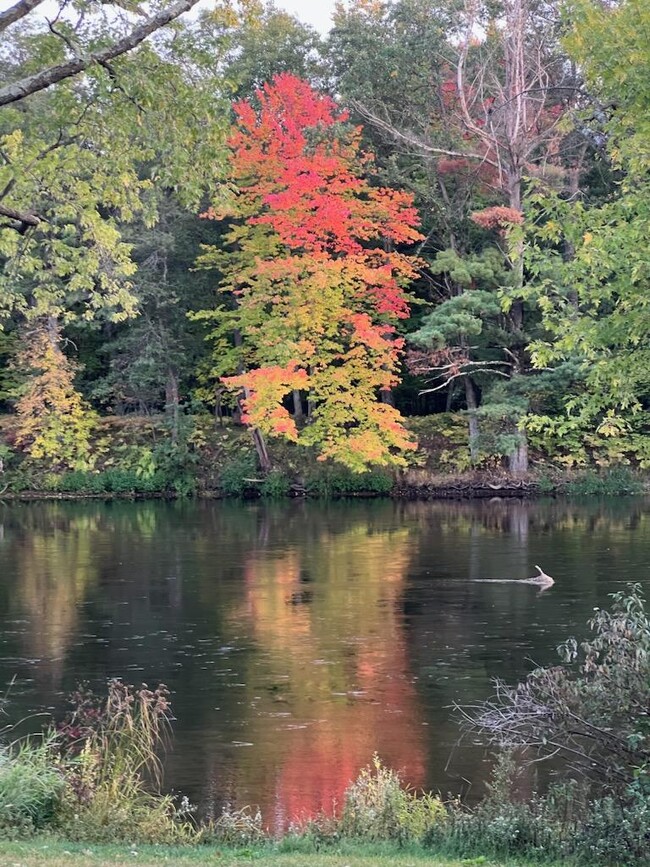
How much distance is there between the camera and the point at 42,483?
39719 mm

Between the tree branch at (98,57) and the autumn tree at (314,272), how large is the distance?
2507 cm

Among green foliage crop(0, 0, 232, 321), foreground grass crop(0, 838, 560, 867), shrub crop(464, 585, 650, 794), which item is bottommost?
foreground grass crop(0, 838, 560, 867)

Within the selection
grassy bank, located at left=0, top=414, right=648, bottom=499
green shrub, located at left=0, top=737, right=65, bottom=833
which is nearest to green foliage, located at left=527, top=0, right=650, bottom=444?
green shrub, located at left=0, top=737, right=65, bottom=833

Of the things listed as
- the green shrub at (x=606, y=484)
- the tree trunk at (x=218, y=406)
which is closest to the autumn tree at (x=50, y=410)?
the tree trunk at (x=218, y=406)

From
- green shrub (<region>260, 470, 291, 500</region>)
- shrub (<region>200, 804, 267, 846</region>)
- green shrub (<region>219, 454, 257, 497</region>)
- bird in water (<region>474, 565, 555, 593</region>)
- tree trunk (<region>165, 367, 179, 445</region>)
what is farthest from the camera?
tree trunk (<region>165, 367, 179, 445</region>)

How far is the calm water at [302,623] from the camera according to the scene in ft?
39.6

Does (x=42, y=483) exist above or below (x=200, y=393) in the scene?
below

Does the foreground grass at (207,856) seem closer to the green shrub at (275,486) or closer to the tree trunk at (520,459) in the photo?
the tree trunk at (520,459)

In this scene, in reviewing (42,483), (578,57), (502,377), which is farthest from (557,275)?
(42,483)

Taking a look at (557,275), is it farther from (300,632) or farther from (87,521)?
(87,521)

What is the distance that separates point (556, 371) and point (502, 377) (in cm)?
445

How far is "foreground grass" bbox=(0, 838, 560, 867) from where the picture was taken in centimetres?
698

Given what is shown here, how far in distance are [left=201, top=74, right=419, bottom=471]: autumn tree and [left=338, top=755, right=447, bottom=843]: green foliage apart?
2735 cm

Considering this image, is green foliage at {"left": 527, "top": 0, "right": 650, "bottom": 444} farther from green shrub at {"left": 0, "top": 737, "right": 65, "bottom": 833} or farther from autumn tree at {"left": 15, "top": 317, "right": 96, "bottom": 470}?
autumn tree at {"left": 15, "top": 317, "right": 96, "bottom": 470}
